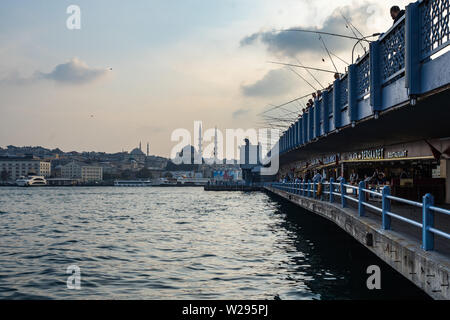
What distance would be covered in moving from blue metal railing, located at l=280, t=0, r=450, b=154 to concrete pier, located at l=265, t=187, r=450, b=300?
10.5 ft

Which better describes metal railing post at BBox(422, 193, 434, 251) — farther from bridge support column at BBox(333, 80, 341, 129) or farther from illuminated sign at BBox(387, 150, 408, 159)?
illuminated sign at BBox(387, 150, 408, 159)

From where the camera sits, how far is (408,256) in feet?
29.6

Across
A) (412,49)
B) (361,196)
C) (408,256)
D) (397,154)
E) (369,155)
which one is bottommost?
(408,256)

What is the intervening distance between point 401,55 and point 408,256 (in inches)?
236

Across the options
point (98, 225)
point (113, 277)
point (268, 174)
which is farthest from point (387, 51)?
point (268, 174)

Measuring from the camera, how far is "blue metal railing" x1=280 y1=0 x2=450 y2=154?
419 inches

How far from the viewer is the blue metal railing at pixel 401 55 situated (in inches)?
419

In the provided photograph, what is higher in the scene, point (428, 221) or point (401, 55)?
point (401, 55)

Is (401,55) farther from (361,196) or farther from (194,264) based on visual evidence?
(194,264)

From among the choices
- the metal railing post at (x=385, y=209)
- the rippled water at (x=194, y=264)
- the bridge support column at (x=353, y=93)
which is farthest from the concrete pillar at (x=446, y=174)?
the metal railing post at (x=385, y=209)

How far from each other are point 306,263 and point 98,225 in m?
17.9

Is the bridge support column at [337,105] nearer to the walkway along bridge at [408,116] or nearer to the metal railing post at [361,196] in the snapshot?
the walkway along bridge at [408,116]

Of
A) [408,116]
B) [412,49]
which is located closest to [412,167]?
[408,116]

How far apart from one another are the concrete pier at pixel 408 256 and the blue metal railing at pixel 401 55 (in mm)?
3191
